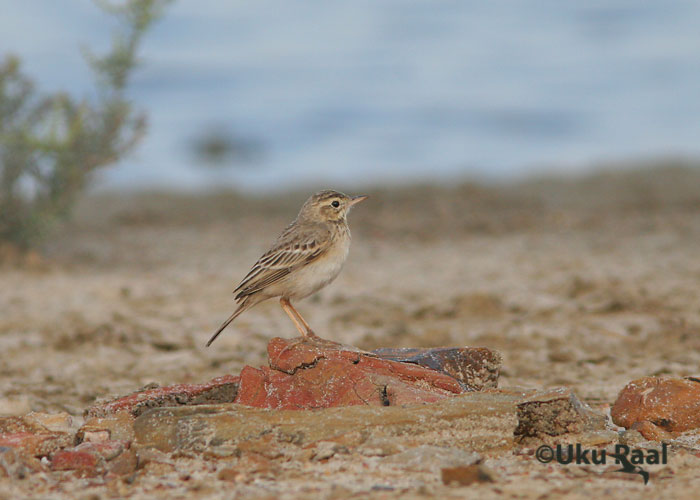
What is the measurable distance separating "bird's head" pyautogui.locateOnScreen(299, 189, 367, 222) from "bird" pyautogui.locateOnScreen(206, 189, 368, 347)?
0.12m

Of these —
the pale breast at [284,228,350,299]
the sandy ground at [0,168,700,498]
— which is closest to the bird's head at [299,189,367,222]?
the pale breast at [284,228,350,299]

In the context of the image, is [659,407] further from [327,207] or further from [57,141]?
[57,141]

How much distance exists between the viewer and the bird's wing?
6.16 metres

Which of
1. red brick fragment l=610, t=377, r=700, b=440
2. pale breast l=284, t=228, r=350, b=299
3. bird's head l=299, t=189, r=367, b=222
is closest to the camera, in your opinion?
red brick fragment l=610, t=377, r=700, b=440

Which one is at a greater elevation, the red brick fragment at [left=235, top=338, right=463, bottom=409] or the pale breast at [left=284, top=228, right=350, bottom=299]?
the pale breast at [left=284, top=228, right=350, bottom=299]

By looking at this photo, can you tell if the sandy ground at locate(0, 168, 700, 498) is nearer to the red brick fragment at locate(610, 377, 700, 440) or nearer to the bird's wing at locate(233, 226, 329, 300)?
the red brick fragment at locate(610, 377, 700, 440)

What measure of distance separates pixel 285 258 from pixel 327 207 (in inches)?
26.3

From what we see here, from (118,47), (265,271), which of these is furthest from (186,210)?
(265,271)

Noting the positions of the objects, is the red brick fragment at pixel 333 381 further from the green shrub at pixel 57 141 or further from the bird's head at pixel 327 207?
the green shrub at pixel 57 141

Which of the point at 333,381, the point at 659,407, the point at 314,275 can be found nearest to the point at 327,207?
the point at 314,275

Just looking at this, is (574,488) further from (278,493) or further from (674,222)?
(674,222)

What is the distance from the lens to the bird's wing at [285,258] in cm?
616

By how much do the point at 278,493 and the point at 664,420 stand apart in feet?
8.27

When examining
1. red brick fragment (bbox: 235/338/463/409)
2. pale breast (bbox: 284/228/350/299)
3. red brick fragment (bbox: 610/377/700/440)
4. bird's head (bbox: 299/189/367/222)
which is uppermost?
bird's head (bbox: 299/189/367/222)
